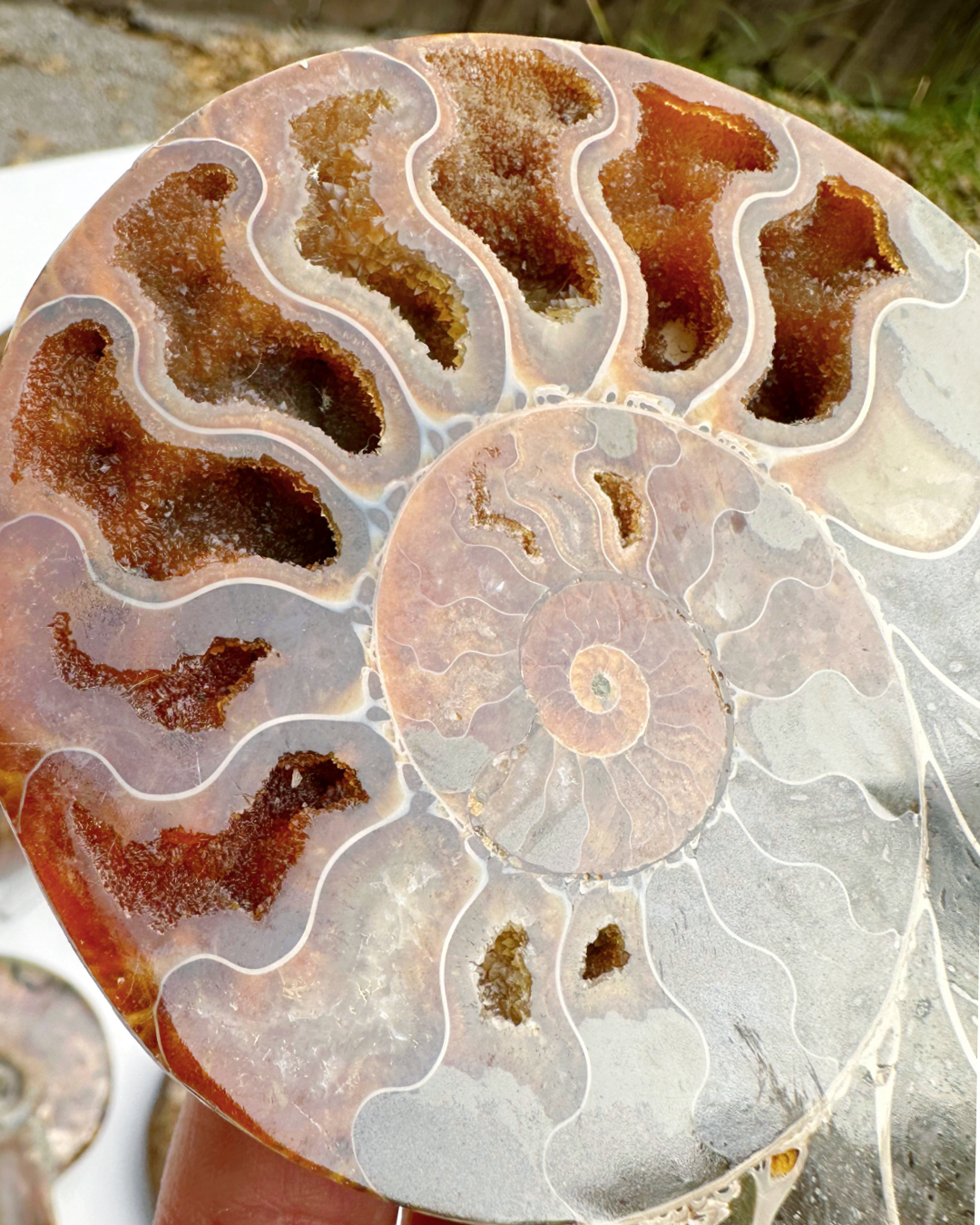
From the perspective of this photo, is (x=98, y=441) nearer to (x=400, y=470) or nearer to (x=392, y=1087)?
(x=400, y=470)

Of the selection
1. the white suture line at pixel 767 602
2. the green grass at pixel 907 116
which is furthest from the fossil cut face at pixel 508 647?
the green grass at pixel 907 116

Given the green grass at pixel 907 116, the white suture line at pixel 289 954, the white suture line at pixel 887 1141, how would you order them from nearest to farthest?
1. the white suture line at pixel 289 954
2. the white suture line at pixel 887 1141
3. the green grass at pixel 907 116

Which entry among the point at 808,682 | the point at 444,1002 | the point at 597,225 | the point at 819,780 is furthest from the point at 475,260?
the point at 444,1002

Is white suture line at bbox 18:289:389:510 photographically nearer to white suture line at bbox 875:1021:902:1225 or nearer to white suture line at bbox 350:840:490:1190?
white suture line at bbox 350:840:490:1190

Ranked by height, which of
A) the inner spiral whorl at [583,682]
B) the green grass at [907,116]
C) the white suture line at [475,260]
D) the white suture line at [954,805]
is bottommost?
the inner spiral whorl at [583,682]

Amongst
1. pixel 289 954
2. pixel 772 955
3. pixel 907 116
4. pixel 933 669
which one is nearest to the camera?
pixel 289 954

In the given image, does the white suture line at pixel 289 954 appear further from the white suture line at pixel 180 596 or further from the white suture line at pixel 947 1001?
the white suture line at pixel 947 1001

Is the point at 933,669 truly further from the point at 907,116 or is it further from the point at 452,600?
the point at 907,116
